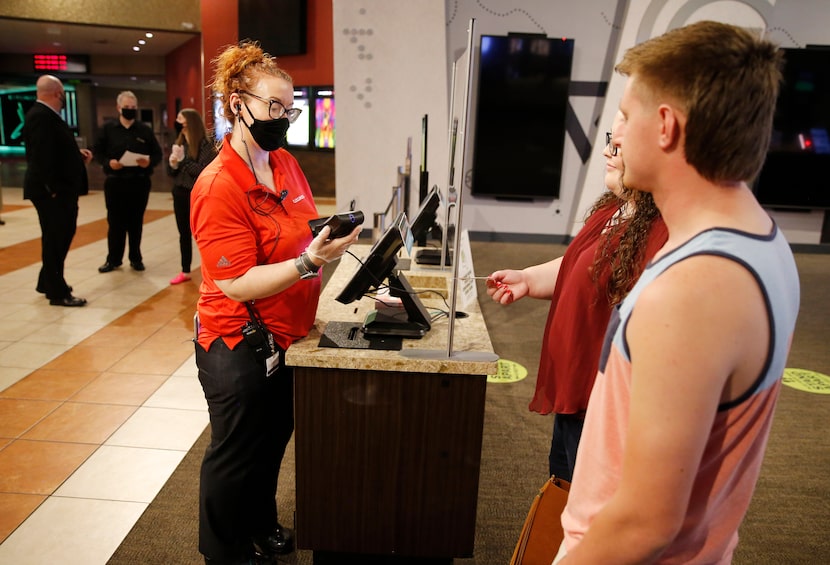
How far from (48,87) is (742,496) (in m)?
5.06

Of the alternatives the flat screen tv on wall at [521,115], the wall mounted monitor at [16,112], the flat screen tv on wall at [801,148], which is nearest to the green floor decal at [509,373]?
the flat screen tv on wall at [521,115]

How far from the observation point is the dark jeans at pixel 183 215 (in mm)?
5043

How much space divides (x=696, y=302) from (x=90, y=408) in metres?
3.16

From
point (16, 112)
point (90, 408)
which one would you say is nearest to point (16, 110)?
point (16, 112)

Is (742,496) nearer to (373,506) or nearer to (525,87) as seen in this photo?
(373,506)

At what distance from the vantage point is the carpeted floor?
2.14 metres

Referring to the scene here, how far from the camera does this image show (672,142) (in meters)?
0.67

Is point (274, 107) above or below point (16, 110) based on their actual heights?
below

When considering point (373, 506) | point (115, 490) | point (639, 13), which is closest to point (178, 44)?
point (639, 13)

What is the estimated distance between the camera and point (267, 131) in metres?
1.70

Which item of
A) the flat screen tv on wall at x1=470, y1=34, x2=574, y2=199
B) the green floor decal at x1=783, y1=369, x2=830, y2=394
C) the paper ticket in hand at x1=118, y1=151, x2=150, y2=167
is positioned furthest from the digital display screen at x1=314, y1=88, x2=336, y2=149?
the green floor decal at x1=783, y1=369, x2=830, y2=394

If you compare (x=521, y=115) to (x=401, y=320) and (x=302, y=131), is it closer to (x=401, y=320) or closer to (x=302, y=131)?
(x=302, y=131)

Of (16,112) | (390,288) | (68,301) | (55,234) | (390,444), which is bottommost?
(68,301)

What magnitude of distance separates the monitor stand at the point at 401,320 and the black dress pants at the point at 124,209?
4250mm
